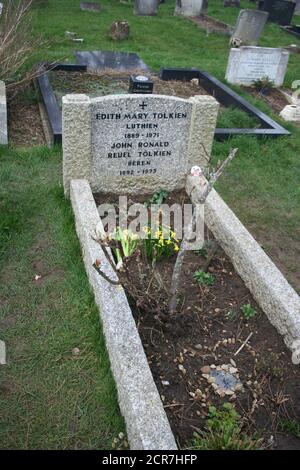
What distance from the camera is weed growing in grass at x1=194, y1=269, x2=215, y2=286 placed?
11.5 ft

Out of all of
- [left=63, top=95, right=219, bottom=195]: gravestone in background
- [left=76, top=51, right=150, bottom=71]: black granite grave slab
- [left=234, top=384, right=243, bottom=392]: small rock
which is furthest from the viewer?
[left=76, top=51, right=150, bottom=71]: black granite grave slab

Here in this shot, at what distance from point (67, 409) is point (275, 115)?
6538 mm

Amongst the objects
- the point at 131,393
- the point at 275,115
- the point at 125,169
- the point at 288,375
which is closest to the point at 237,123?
the point at 275,115

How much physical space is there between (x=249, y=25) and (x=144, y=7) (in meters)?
4.46

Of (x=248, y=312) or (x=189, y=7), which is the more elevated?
(x=189, y=7)

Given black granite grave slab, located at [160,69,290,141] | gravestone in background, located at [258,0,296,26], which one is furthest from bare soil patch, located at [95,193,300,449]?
gravestone in background, located at [258,0,296,26]

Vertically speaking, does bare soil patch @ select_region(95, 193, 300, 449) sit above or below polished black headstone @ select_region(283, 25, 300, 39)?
above

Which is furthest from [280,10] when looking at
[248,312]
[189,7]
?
[248,312]

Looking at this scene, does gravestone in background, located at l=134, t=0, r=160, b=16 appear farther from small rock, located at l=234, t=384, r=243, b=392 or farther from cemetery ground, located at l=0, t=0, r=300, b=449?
small rock, located at l=234, t=384, r=243, b=392

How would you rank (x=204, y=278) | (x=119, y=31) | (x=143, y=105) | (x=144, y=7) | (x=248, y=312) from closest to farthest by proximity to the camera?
(x=248, y=312)
(x=204, y=278)
(x=143, y=105)
(x=119, y=31)
(x=144, y=7)

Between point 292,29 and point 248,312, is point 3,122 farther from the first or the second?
point 292,29

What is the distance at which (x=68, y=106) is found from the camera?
400 cm

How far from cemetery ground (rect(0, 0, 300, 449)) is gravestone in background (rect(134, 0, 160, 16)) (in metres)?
8.80

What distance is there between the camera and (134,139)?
175 inches
